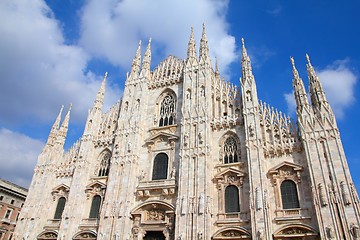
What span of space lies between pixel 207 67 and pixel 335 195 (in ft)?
49.5

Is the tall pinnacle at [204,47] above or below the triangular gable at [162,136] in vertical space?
above

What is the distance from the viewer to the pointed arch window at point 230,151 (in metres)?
22.2

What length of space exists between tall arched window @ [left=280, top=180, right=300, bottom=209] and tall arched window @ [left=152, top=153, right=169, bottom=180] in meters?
9.44

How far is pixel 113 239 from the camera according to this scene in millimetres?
21938

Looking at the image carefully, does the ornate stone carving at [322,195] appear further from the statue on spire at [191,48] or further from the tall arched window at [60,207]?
the tall arched window at [60,207]

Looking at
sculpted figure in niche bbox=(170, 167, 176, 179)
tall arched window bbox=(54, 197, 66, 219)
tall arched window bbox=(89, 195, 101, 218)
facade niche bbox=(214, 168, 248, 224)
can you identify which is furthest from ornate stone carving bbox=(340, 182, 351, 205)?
tall arched window bbox=(54, 197, 66, 219)

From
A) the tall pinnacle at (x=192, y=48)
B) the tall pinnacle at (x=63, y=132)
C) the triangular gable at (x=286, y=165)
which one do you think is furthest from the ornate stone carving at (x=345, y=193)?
the tall pinnacle at (x=63, y=132)

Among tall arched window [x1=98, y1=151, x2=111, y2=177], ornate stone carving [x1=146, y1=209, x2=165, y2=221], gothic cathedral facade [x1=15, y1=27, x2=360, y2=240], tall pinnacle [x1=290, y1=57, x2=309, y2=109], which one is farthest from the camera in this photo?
tall arched window [x1=98, y1=151, x2=111, y2=177]

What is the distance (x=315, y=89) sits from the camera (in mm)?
21609

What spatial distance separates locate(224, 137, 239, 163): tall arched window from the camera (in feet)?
73.0

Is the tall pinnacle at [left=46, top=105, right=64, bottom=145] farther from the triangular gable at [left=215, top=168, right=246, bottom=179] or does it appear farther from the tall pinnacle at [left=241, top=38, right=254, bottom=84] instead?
the tall pinnacle at [left=241, top=38, right=254, bottom=84]

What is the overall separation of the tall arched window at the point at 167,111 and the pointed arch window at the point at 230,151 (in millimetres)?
5950

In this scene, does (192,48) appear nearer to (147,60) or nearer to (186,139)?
(147,60)

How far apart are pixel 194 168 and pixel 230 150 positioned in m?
3.26
